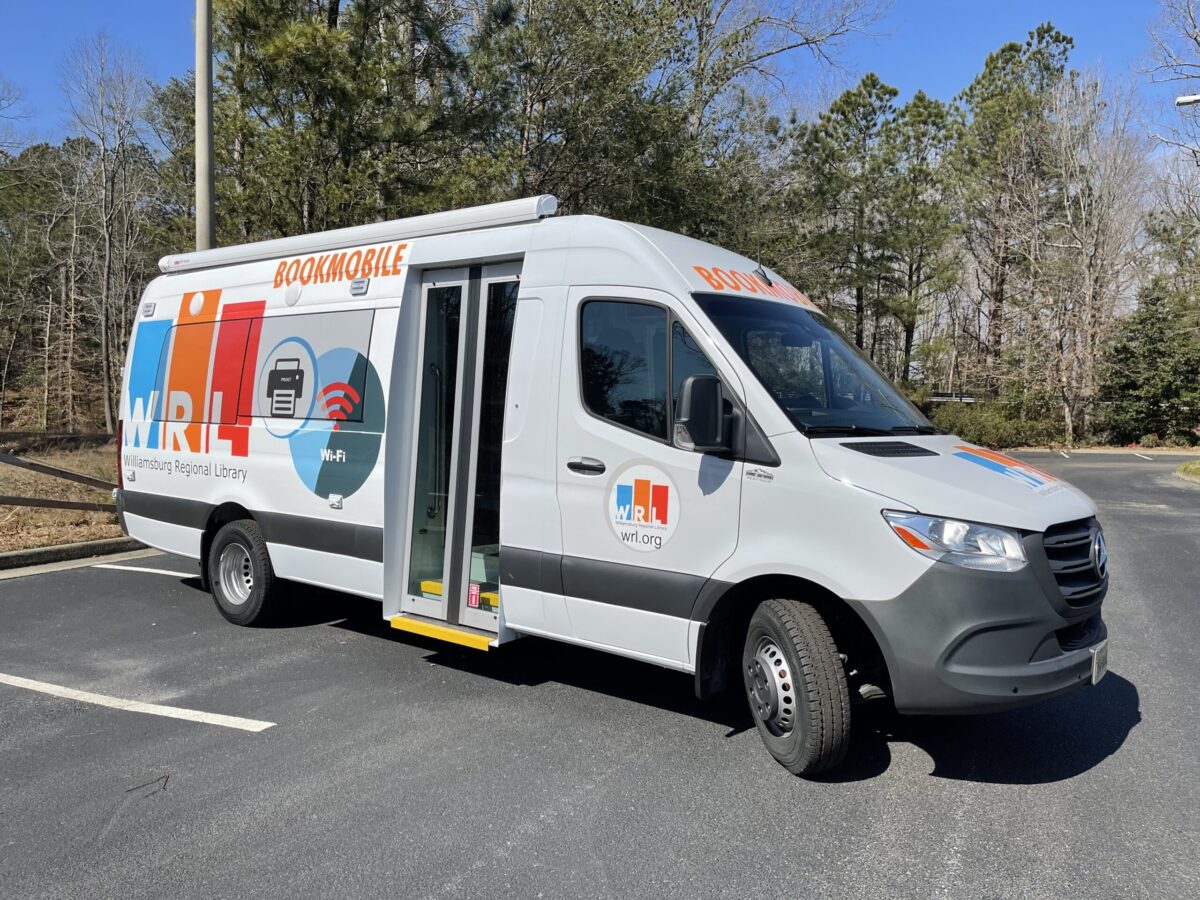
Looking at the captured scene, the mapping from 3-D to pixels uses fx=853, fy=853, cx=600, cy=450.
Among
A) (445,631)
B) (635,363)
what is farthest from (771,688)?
(445,631)

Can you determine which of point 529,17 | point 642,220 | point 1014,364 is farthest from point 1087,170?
Answer: point 529,17

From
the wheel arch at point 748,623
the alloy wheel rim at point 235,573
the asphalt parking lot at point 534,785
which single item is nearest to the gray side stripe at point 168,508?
the alloy wheel rim at point 235,573

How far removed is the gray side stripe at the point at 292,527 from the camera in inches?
221

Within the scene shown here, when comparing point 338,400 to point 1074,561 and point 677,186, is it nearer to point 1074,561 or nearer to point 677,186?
point 1074,561

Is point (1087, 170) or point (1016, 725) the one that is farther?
point (1087, 170)

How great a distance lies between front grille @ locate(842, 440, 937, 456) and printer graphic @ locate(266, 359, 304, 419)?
397cm

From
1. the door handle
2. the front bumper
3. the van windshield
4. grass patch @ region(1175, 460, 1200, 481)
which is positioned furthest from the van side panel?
grass patch @ region(1175, 460, 1200, 481)

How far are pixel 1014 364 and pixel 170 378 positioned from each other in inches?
1242

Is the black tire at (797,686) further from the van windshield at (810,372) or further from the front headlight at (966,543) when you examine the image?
the van windshield at (810,372)

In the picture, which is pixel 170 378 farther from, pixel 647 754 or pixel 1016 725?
pixel 1016 725

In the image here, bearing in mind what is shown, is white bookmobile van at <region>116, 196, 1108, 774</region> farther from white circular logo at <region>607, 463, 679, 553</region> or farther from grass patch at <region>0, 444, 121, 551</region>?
grass patch at <region>0, 444, 121, 551</region>

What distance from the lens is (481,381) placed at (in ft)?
17.4

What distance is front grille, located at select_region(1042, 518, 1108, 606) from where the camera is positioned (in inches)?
146

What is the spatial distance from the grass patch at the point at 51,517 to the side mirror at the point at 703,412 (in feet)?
26.8
